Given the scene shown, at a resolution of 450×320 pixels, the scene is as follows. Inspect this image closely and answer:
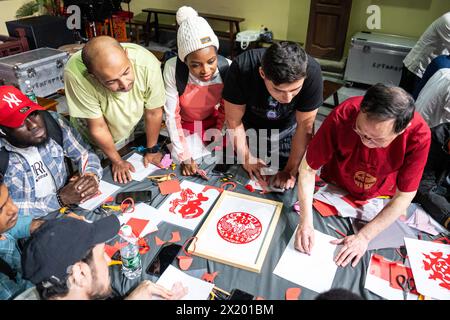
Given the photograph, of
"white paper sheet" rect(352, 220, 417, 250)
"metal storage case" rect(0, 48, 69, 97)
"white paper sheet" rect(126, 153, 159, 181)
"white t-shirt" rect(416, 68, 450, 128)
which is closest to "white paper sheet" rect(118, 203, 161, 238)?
"white paper sheet" rect(126, 153, 159, 181)

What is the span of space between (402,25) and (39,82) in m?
4.49

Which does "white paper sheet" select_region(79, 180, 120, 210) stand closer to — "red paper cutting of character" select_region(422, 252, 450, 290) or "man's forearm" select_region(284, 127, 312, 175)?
"man's forearm" select_region(284, 127, 312, 175)

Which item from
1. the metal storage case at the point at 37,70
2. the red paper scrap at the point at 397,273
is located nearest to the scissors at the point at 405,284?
the red paper scrap at the point at 397,273

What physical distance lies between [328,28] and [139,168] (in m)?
4.15

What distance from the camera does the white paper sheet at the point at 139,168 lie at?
1.63 metres

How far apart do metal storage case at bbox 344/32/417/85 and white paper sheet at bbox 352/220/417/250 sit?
334 cm

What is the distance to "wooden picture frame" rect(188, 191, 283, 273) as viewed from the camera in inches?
46.8

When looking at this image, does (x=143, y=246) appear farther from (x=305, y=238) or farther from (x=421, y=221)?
(x=421, y=221)

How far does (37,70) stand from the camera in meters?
2.97

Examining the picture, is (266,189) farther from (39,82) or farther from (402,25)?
(402,25)

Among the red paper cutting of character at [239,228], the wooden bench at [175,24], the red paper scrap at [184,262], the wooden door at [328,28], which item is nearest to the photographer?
the red paper scrap at [184,262]

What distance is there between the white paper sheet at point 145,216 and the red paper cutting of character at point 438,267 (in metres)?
1.02

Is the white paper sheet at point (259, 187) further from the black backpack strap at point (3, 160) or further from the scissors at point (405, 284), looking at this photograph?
the black backpack strap at point (3, 160)
